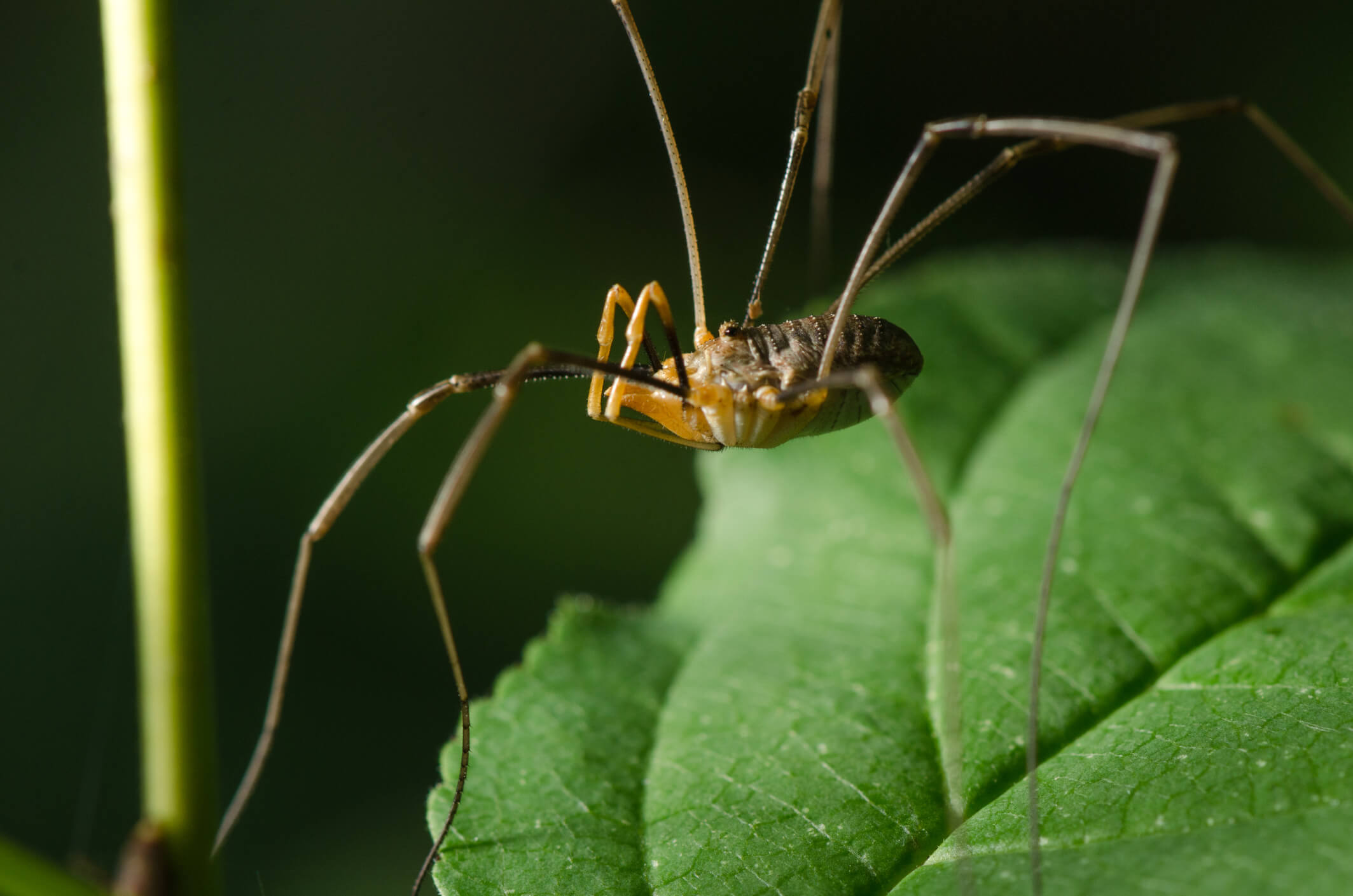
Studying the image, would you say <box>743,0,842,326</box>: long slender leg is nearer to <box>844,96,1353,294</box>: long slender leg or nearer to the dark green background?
<box>844,96,1353,294</box>: long slender leg

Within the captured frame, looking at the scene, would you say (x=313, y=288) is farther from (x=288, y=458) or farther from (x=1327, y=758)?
(x=1327, y=758)

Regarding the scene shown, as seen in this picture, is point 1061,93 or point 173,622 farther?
point 1061,93

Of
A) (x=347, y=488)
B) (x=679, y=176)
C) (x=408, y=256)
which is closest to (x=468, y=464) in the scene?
(x=347, y=488)

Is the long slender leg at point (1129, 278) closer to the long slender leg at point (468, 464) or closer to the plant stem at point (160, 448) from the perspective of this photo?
the long slender leg at point (468, 464)

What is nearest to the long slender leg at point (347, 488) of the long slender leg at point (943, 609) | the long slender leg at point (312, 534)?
the long slender leg at point (312, 534)

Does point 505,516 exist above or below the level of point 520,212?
below

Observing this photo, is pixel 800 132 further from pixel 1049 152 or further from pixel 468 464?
pixel 468 464

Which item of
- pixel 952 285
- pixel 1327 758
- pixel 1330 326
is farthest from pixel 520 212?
pixel 1327 758
